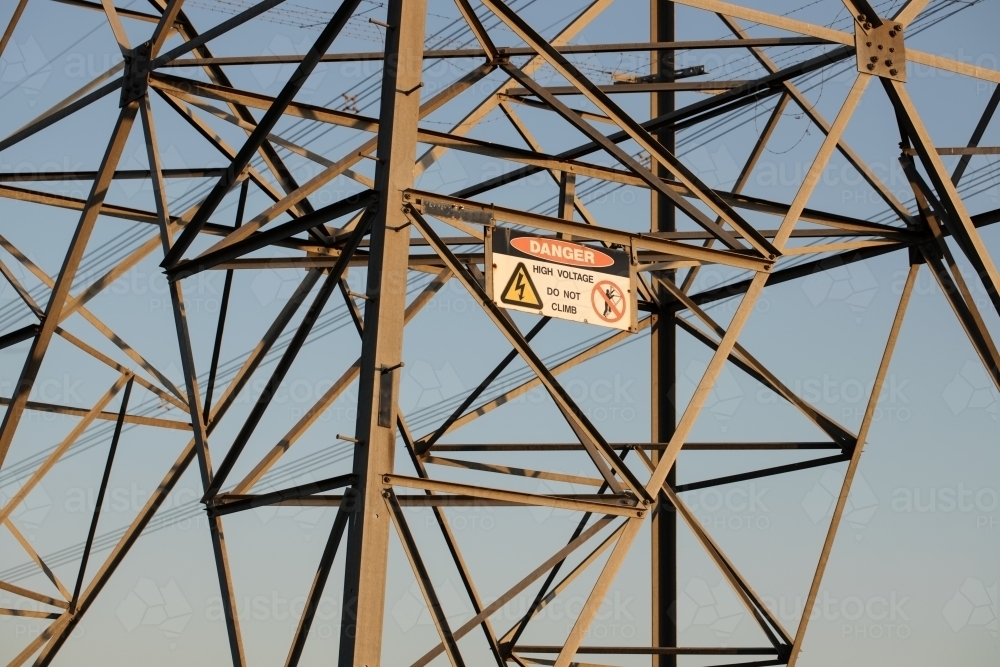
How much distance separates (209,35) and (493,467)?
8.84 meters

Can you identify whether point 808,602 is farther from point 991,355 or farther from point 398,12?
point 398,12

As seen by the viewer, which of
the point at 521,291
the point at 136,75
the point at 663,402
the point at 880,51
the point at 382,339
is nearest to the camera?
the point at 382,339

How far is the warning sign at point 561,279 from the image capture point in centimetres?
1892

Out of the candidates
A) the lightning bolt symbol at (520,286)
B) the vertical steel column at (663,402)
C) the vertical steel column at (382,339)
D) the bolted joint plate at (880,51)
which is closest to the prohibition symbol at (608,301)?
the lightning bolt symbol at (520,286)

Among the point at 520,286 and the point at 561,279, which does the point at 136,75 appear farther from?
the point at 561,279

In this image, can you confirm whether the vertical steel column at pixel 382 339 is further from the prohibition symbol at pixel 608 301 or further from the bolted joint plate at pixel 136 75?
the bolted joint plate at pixel 136 75

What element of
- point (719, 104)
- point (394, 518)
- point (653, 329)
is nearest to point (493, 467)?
point (653, 329)

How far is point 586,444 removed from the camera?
19141 millimetres

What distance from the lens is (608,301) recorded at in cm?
1956

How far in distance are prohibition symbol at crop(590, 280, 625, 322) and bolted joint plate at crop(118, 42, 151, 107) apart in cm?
693

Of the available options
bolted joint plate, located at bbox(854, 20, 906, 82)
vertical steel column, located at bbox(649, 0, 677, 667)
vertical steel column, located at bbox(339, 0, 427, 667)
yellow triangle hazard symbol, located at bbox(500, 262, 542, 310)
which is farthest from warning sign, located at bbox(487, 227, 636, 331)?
vertical steel column, located at bbox(649, 0, 677, 667)

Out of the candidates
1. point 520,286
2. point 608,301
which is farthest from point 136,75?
point 608,301

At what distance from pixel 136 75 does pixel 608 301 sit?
7431 mm

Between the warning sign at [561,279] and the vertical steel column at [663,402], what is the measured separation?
8179 millimetres
